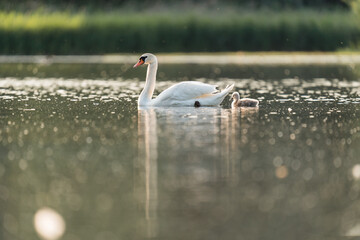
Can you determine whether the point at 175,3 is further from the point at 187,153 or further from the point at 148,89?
the point at 187,153

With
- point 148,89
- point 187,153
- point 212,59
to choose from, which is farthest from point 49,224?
point 212,59

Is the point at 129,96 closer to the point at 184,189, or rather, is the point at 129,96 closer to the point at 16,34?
the point at 184,189

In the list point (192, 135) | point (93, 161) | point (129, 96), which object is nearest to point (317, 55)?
point (129, 96)

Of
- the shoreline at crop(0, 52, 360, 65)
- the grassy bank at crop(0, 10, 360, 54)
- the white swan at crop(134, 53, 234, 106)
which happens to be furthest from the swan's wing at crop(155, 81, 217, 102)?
the grassy bank at crop(0, 10, 360, 54)

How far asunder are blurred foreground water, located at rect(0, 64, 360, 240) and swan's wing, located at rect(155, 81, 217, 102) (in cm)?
40

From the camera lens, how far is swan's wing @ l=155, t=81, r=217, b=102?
16141mm

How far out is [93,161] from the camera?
9781 mm

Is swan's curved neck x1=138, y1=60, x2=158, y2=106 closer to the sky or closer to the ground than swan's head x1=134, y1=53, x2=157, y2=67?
closer to the ground

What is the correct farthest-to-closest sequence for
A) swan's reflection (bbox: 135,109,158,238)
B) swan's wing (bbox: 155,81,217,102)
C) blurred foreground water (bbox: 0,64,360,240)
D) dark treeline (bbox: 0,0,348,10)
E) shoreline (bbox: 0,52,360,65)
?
dark treeline (bbox: 0,0,348,10) < shoreline (bbox: 0,52,360,65) < swan's wing (bbox: 155,81,217,102) < swan's reflection (bbox: 135,109,158,238) < blurred foreground water (bbox: 0,64,360,240)

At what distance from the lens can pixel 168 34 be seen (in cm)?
3822

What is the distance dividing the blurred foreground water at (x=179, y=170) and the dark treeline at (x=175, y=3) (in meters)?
30.6

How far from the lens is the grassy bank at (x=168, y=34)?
37781 millimetres

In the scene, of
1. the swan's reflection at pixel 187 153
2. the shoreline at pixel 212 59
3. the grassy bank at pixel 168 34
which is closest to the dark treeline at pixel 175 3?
the shoreline at pixel 212 59

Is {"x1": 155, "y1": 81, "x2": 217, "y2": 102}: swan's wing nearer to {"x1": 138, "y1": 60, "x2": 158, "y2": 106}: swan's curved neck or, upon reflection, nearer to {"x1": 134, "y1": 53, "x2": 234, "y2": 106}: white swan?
{"x1": 134, "y1": 53, "x2": 234, "y2": 106}: white swan
